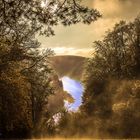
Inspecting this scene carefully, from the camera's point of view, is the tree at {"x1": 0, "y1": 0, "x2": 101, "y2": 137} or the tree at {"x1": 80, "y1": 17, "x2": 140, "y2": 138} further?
the tree at {"x1": 80, "y1": 17, "x2": 140, "y2": 138}

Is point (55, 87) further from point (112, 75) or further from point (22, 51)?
point (22, 51)

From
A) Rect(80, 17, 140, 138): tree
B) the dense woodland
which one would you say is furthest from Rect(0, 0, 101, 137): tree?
Rect(80, 17, 140, 138): tree

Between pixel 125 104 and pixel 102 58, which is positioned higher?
pixel 102 58

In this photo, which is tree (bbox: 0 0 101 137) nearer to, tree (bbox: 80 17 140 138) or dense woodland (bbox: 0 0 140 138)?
dense woodland (bbox: 0 0 140 138)

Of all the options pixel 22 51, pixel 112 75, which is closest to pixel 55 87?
pixel 112 75

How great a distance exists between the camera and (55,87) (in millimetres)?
64375

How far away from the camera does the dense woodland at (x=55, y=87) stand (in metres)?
17.4

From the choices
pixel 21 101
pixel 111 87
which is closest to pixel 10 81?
pixel 21 101

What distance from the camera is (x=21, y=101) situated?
37.0m

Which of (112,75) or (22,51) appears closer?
(22,51)

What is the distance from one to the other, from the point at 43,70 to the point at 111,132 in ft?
37.3

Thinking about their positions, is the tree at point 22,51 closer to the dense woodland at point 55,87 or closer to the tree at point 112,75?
the dense woodland at point 55,87

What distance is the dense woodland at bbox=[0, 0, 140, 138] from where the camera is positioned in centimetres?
1741

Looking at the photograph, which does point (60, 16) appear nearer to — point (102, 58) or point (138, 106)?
point (138, 106)
